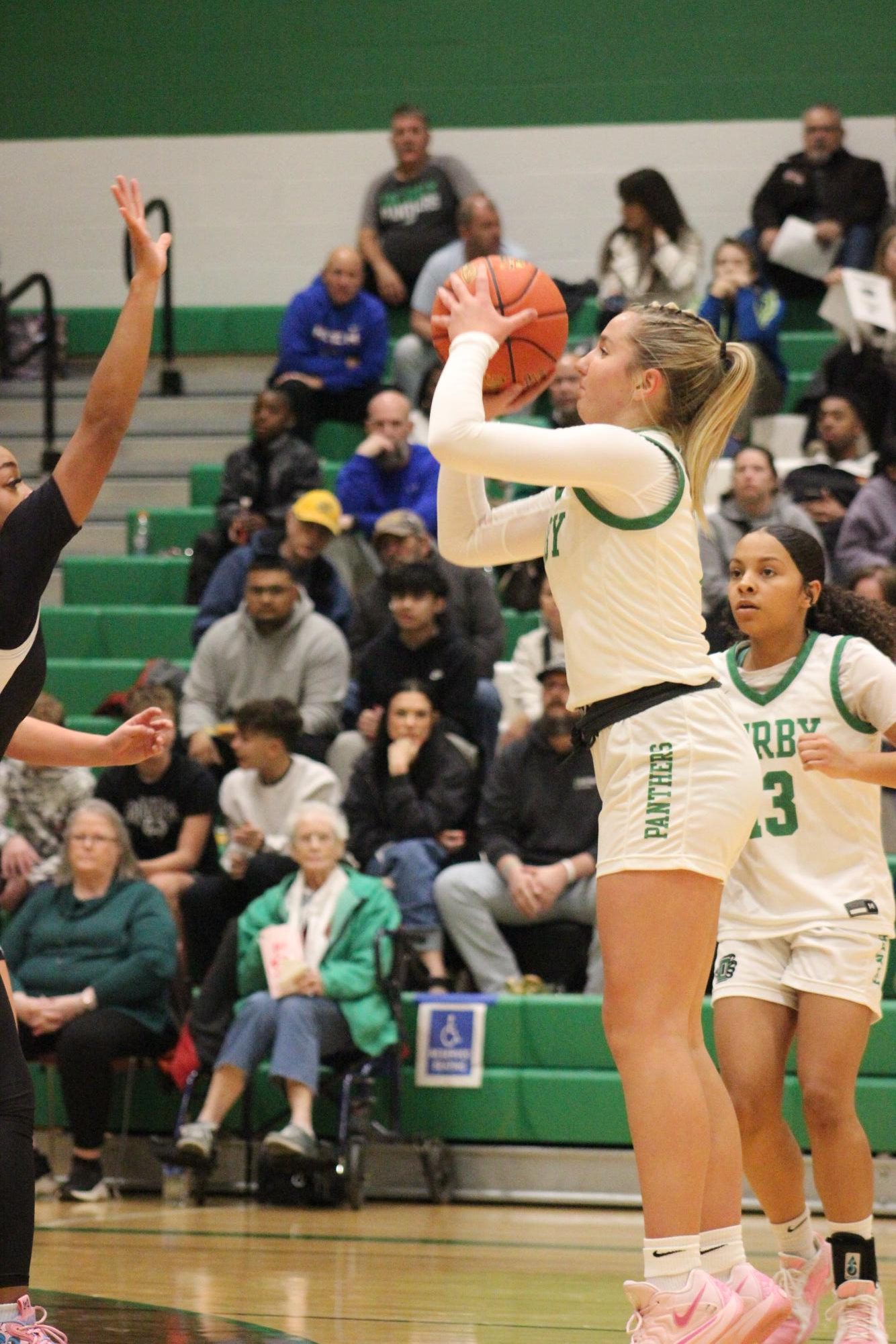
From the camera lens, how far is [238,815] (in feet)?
24.1

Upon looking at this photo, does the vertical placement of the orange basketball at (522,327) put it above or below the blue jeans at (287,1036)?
above

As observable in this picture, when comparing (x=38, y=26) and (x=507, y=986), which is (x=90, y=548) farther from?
(x=507, y=986)

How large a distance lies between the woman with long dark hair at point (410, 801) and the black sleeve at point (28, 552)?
156 inches

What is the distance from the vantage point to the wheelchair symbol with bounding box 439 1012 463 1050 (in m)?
6.70

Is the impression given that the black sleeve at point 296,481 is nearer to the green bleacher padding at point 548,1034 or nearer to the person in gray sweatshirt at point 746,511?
the person in gray sweatshirt at point 746,511

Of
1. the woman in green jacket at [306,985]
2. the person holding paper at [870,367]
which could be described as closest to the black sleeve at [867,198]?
the person holding paper at [870,367]

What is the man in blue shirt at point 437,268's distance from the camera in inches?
391

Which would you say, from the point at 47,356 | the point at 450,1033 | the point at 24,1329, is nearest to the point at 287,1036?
the point at 450,1033

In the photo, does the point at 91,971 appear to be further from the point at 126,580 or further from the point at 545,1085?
the point at 126,580

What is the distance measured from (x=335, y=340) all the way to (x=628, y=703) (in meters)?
7.26

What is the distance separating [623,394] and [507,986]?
3.87 m

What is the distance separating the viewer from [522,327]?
3432 mm

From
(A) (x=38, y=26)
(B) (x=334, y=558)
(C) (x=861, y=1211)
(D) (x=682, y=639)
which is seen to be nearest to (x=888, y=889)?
(C) (x=861, y=1211)

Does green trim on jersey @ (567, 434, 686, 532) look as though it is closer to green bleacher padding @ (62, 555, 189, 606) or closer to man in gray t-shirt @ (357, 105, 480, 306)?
green bleacher padding @ (62, 555, 189, 606)
